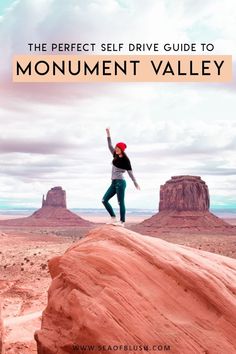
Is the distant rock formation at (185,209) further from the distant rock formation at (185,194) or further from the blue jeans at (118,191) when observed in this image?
the blue jeans at (118,191)

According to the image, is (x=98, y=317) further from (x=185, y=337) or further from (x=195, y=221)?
(x=195, y=221)

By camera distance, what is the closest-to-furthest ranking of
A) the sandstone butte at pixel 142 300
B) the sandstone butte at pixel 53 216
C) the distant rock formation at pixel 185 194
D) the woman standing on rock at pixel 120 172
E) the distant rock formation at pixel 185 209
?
the sandstone butte at pixel 142 300 < the woman standing on rock at pixel 120 172 < the distant rock formation at pixel 185 209 < the distant rock formation at pixel 185 194 < the sandstone butte at pixel 53 216

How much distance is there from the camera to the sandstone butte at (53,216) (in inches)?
6619

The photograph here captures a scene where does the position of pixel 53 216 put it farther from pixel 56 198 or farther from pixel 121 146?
pixel 121 146

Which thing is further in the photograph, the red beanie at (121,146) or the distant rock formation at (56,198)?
the distant rock formation at (56,198)

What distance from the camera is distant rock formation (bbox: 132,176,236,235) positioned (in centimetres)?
12150

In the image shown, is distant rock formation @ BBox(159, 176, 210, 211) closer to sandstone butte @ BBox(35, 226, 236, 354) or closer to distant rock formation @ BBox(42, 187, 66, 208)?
distant rock formation @ BBox(42, 187, 66, 208)

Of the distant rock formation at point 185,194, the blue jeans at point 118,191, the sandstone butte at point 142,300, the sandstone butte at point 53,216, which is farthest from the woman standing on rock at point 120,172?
the sandstone butte at point 53,216

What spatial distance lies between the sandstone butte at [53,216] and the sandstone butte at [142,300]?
15475 cm

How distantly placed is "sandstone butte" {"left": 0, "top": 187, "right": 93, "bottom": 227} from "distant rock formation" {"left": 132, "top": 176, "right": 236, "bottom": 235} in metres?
44.2

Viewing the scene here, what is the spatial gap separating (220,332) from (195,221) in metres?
117

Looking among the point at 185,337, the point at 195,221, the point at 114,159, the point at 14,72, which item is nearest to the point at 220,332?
the point at 185,337

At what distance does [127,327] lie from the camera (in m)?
9.76

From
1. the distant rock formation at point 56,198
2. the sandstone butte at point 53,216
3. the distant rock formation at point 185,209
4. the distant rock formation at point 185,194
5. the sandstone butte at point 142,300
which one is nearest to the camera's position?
the sandstone butte at point 142,300
